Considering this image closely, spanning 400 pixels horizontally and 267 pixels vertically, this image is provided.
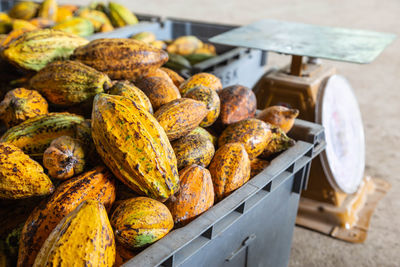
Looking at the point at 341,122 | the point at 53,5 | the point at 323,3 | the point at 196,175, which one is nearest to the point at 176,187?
the point at 196,175

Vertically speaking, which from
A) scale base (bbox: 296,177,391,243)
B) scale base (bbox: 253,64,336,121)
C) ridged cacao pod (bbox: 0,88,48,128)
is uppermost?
Answer: ridged cacao pod (bbox: 0,88,48,128)

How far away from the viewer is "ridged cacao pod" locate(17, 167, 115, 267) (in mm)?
936

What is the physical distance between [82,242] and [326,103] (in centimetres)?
164

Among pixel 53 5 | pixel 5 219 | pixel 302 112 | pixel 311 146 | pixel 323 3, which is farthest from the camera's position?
pixel 323 3

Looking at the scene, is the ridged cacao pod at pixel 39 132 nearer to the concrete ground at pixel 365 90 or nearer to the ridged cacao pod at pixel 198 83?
the ridged cacao pod at pixel 198 83

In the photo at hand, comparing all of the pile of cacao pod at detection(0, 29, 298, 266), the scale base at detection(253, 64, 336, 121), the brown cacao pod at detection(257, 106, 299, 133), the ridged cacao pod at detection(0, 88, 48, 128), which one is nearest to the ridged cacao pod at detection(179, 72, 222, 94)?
the pile of cacao pod at detection(0, 29, 298, 266)

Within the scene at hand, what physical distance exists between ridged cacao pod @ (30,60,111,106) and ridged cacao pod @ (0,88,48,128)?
5 centimetres

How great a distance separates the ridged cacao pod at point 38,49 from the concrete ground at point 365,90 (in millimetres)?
1582

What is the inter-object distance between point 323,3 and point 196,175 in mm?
9159

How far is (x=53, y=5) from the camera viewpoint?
119 inches

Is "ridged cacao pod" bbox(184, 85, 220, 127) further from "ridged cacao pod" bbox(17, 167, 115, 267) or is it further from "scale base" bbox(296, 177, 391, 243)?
"scale base" bbox(296, 177, 391, 243)

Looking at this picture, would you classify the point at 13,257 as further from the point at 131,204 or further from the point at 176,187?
the point at 176,187

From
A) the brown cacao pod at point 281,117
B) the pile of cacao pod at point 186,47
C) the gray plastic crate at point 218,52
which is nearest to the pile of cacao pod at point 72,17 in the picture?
the gray plastic crate at point 218,52

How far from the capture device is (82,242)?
824 millimetres
